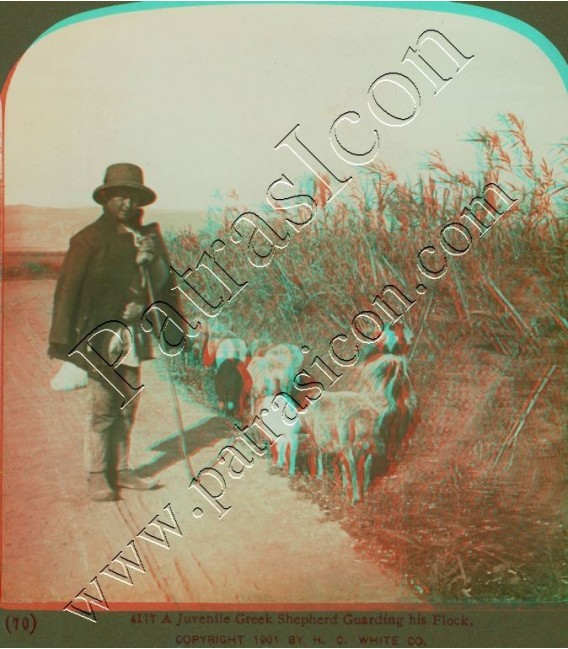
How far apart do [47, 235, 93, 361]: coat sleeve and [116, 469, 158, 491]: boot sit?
2.17 ft

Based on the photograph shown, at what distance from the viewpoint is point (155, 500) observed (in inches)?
136

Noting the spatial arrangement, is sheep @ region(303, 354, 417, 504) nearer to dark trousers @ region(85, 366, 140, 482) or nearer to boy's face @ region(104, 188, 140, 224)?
dark trousers @ region(85, 366, 140, 482)

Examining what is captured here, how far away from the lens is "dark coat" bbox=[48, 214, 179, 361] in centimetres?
346

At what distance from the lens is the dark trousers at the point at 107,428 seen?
3457mm

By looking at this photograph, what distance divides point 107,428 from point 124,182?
50.4 inches

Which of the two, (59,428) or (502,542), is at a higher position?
(59,428)

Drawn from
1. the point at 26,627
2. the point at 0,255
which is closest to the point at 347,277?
the point at 0,255

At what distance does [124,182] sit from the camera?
3.48m

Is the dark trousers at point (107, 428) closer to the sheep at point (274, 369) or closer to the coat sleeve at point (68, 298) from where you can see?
the coat sleeve at point (68, 298)

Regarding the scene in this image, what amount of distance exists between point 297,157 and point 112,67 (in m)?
1.09

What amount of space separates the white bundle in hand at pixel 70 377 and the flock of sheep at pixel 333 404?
0.59 metres

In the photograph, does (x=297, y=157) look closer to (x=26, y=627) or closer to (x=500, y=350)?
(x=500, y=350)

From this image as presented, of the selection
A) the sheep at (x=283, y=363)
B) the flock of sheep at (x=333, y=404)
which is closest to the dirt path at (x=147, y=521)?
the flock of sheep at (x=333, y=404)

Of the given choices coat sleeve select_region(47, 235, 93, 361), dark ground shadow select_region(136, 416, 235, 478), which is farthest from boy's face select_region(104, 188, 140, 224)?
dark ground shadow select_region(136, 416, 235, 478)
